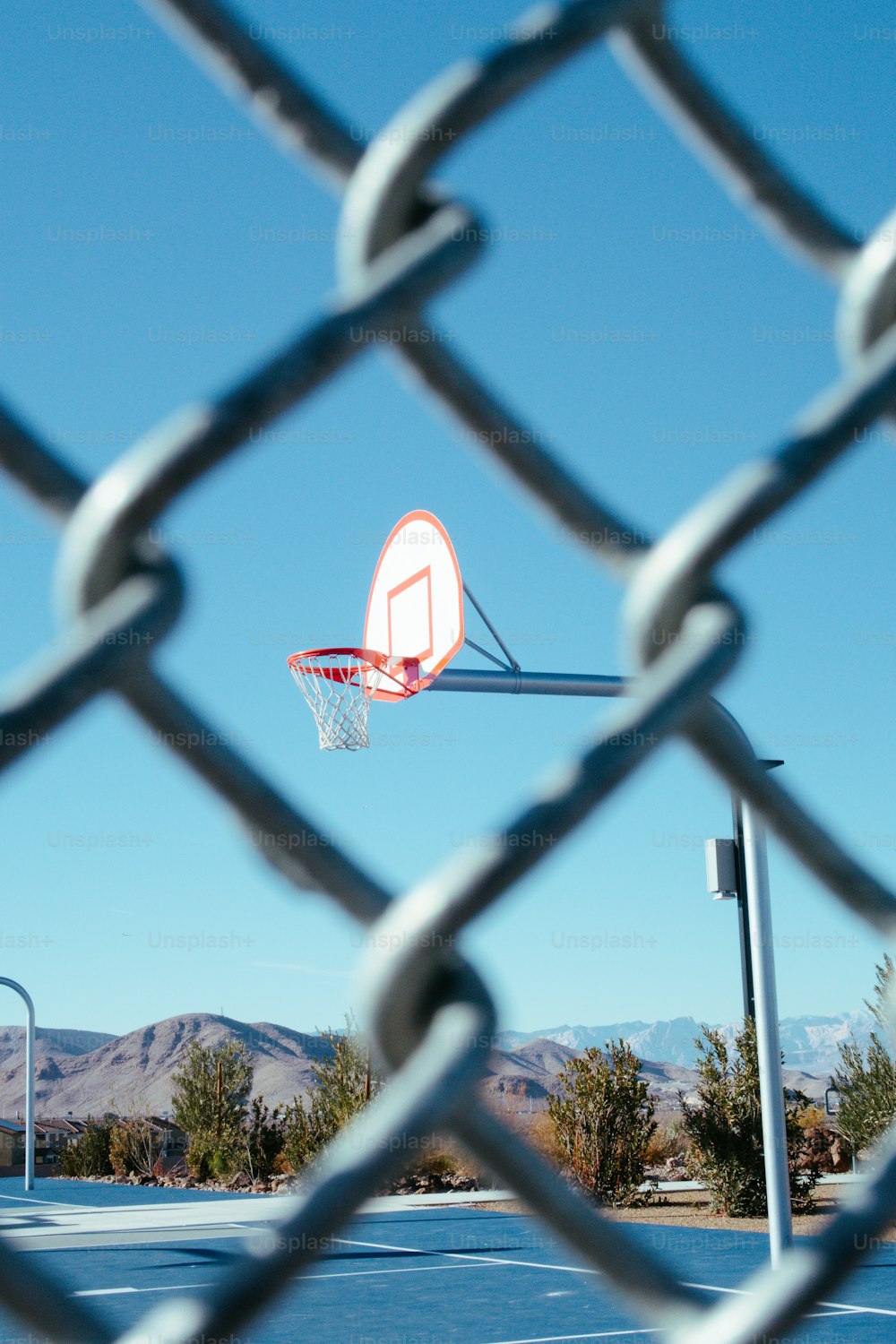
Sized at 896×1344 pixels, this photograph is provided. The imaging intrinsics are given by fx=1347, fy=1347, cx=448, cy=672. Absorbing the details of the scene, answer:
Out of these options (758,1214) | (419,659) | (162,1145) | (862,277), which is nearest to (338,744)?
(419,659)

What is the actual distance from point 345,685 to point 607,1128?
1157 cm

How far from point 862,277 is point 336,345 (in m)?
0.43

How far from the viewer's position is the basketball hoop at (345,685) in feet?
32.1

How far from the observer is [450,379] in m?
0.81

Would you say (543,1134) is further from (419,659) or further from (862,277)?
(862,277)

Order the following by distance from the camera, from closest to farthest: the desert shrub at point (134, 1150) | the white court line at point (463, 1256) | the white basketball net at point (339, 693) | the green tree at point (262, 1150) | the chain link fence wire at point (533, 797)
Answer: the chain link fence wire at point (533, 797)
the white basketball net at point (339, 693)
the white court line at point (463, 1256)
the green tree at point (262, 1150)
the desert shrub at point (134, 1150)

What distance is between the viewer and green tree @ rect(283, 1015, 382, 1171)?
74.6 ft

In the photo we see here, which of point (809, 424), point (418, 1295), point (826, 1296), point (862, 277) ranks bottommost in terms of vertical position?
point (418, 1295)

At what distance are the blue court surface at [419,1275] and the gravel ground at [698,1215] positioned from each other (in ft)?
2.51

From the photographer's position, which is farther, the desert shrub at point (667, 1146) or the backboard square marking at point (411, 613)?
the desert shrub at point (667, 1146)

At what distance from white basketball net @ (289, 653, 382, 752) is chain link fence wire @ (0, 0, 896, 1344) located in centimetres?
891

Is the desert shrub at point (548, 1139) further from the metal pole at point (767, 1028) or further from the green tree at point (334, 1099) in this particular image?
the metal pole at point (767, 1028)

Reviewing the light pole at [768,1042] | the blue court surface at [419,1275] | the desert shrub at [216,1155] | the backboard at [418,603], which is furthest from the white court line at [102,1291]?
the desert shrub at [216,1155]

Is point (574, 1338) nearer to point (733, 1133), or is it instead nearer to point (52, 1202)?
point (733, 1133)
